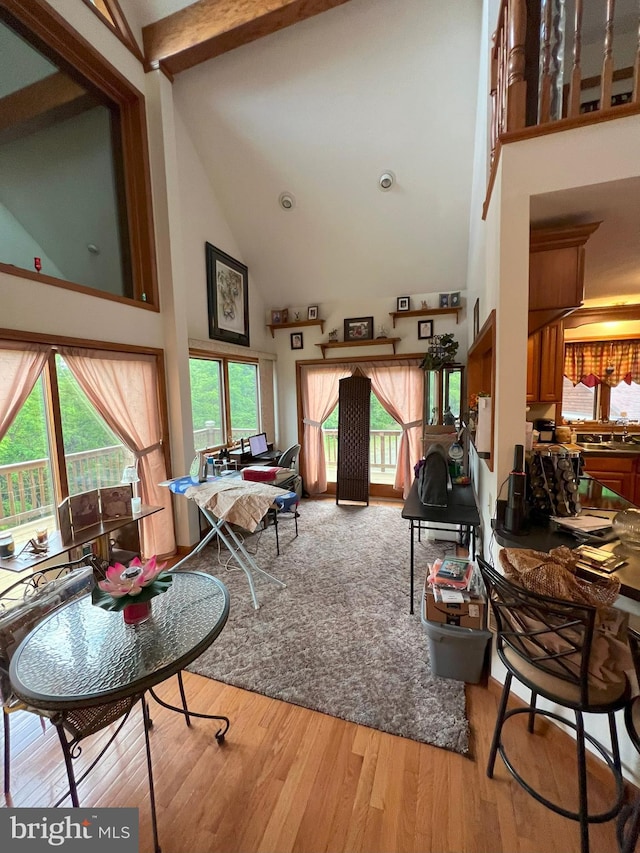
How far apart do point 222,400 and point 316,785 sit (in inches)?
144

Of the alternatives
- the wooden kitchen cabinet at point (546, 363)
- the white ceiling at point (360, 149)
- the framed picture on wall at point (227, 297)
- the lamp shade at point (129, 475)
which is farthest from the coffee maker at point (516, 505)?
the framed picture on wall at point (227, 297)

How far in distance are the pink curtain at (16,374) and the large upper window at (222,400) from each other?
1531 mm

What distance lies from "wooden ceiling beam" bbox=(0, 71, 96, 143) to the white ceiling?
84 centimetres

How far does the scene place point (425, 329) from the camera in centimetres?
458

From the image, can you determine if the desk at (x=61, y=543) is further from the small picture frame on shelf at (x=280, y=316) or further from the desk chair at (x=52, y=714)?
the small picture frame on shelf at (x=280, y=316)

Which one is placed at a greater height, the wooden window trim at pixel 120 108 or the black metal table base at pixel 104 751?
the wooden window trim at pixel 120 108

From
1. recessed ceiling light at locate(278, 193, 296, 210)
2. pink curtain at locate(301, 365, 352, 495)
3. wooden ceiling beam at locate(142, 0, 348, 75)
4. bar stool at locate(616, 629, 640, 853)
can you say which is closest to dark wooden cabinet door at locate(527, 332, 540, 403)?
pink curtain at locate(301, 365, 352, 495)

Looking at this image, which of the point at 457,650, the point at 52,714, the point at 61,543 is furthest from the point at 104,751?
the point at 457,650

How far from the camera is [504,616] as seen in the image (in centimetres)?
134

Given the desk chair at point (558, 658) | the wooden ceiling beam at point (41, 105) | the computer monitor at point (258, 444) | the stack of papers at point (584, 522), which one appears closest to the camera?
the desk chair at point (558, 658)

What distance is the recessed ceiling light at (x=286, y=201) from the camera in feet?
12.9

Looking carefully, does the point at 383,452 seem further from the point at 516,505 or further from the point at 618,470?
the point at 516,505

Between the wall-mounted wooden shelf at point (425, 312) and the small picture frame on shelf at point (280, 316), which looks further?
the small picture frame on shelf at point (280, 316)

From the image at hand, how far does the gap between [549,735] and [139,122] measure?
5098 mm
